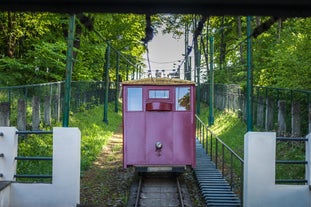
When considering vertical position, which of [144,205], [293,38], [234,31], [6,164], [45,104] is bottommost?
[144,205]

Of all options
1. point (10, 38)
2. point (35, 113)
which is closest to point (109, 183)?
point (35, 113)

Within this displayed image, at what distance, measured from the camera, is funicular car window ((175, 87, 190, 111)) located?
13.9m

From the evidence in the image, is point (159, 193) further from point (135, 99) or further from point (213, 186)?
point (135, 99)

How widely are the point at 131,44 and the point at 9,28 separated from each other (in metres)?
10.3

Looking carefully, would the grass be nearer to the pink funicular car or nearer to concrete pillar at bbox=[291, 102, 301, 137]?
the pink funicular car

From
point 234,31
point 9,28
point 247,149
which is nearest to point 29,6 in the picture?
point 247,149

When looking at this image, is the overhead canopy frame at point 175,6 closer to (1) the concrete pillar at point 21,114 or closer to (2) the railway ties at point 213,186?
(2) the railway ties at point 213,186

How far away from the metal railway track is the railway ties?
53cm

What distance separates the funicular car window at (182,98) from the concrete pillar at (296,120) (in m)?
4.56

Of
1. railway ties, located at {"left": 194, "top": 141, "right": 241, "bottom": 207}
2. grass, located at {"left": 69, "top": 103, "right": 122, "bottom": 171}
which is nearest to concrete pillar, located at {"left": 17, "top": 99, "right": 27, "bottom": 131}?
grass, located at {"left": 69, "top": 103, "right": 122, "bottom": 171}

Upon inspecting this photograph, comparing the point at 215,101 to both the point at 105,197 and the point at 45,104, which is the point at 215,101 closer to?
the point at 45,104

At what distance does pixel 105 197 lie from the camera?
12.2 m

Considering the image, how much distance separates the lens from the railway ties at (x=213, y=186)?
10914mm

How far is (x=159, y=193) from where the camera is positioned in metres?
12.9
